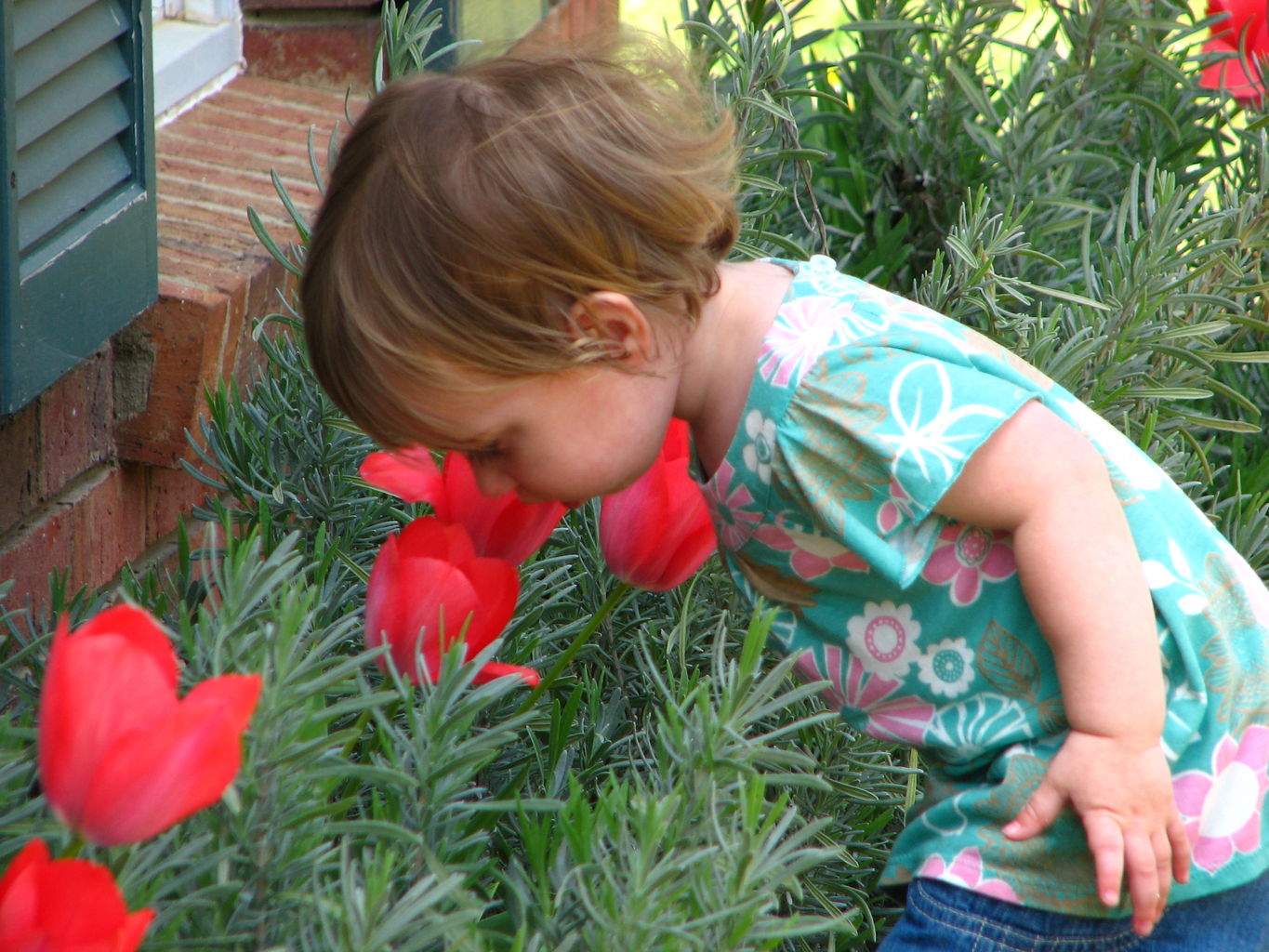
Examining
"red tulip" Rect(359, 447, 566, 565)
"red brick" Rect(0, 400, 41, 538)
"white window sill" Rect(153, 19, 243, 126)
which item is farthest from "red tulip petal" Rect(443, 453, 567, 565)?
"white window sill" Rect(153, 19, 243, 126)

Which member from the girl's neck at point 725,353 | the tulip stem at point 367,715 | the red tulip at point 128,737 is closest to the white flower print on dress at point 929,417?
the girl's neck at point 725,353

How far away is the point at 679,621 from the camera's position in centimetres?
115

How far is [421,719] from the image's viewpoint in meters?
0.66

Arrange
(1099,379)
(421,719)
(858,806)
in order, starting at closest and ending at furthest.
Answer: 1. (421,719)
2. (858,806)
3. (1099,379)

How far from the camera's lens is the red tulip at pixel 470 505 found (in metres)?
0.86

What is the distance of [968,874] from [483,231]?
53cm

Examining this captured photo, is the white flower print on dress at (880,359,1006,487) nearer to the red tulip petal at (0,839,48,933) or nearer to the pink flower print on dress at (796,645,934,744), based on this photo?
the pink flower print on dress at (796,645,934,744)

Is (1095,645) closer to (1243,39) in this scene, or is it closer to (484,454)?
(484,454)

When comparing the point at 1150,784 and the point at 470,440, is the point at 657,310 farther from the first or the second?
the point at 1150,784

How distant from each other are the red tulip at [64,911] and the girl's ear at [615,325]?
458 millimetres

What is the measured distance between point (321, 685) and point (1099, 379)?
0.93 m

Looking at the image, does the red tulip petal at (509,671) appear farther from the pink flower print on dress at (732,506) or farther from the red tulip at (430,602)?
the pink flower print on dress at (732,506)

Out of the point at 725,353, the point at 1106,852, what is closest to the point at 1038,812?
the point at 1106,852

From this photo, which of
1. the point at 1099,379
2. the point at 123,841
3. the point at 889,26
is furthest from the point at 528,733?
the point at 889,26
